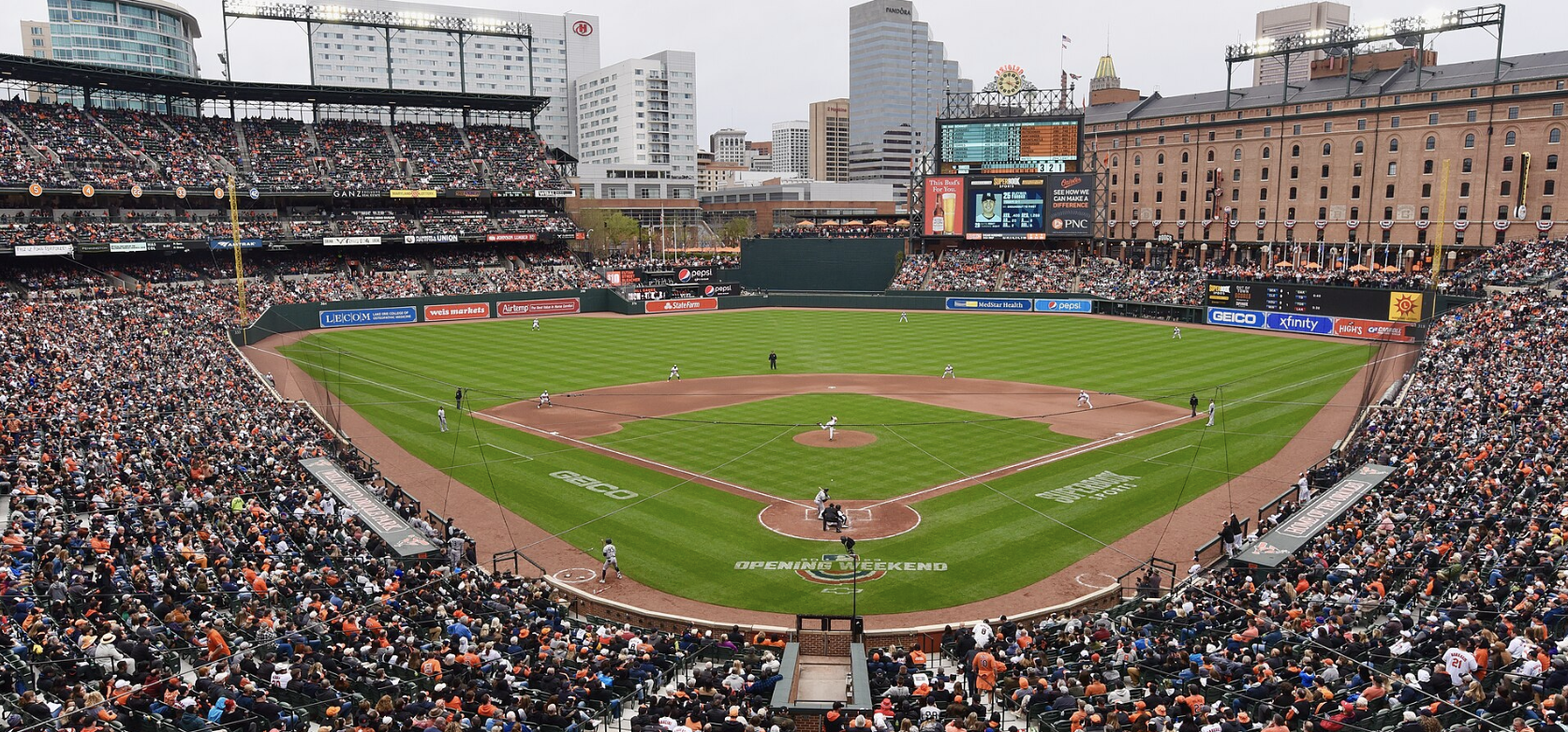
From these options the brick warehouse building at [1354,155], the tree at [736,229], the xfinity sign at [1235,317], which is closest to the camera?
the xfinity sign at [1235,317]

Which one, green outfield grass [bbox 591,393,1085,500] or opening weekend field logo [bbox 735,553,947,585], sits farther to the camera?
green outfield grass [bbox 591,393,1085,500]

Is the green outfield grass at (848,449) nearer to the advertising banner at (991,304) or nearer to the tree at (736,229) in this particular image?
the advertising banner at (991,304)

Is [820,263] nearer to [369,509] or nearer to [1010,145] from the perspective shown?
[1010,145]

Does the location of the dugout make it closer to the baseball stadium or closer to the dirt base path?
the baseball stadium

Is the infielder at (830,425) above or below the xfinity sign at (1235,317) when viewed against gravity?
below

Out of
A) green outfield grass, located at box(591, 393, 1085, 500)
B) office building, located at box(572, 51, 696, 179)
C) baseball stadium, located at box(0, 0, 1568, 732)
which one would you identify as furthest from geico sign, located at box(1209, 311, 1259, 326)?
office building, located at box(572, 51, 696, 179)

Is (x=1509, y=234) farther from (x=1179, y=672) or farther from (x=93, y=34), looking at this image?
(x=93, y=34)

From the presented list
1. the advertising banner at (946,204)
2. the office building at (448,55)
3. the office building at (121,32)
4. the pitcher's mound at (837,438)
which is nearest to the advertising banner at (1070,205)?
the advertising banner at (946,204)

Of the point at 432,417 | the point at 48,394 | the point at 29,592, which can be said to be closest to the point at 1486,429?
the point at 29,592
